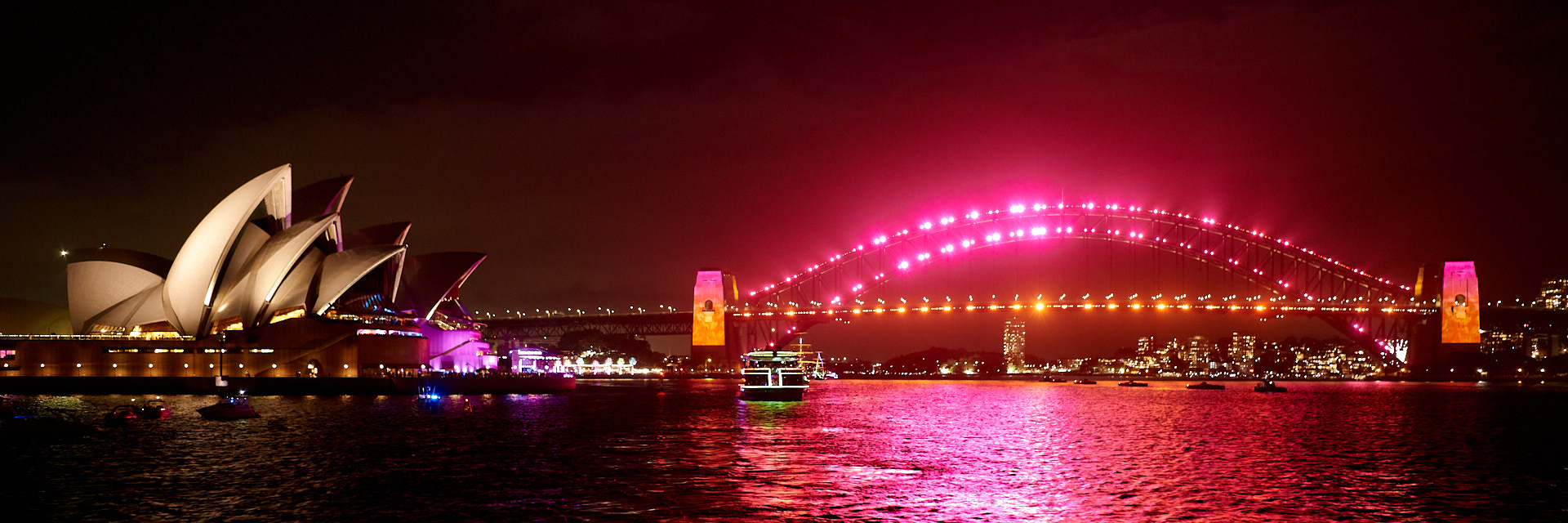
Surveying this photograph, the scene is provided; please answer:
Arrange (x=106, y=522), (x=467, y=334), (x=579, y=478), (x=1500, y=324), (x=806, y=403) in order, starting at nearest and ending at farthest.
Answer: (x=106, y=522), (x=579, y=478), (x=806, y=403), (x=467, y=334), (x=1500, y=324)

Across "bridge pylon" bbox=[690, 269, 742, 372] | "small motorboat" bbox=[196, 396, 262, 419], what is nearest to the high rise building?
"bridge pylon" bbox=[690, 269, 742, 372]

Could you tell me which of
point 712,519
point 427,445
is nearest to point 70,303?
point 427,445

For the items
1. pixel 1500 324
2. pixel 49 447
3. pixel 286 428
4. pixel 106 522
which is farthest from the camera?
pixel 1500 324

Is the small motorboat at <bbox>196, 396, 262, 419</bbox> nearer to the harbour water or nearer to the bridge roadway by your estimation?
the harbour water

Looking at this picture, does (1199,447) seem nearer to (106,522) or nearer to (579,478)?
(579,478)

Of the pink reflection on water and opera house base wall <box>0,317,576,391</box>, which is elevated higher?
opera house base wall <box>0,317,576,391</box>

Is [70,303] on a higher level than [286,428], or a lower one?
higher

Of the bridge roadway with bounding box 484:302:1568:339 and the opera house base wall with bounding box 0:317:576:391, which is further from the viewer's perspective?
the bridge roadway with bounding box 484:302:1568:339
